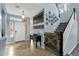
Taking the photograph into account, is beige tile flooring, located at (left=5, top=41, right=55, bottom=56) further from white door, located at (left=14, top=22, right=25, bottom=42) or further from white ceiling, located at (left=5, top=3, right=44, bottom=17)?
white ceiling, located at (left=5, top=3, right=44, bottom=17)

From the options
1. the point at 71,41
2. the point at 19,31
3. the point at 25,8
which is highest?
the point at 25,8

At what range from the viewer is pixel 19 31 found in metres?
1.99

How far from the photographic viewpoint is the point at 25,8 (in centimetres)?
196

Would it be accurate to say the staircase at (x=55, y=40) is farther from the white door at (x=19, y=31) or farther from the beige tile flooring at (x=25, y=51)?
the white door at (x=19, y=31)

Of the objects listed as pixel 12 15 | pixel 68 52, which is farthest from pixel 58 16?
pixel 12 15

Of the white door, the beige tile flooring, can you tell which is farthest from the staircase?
the white door

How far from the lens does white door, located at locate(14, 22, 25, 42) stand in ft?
6.45

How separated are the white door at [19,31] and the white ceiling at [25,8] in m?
0.18

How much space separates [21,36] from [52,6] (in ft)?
2.54

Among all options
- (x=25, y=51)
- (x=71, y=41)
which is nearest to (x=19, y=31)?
(x=25, y=51)

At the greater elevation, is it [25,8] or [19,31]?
[25,8]

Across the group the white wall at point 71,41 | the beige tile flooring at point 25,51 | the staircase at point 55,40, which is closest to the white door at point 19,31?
the beige tile flooring at point 25,51

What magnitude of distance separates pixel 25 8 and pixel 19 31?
43cm

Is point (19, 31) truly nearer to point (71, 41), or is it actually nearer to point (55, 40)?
point (55, 40)
